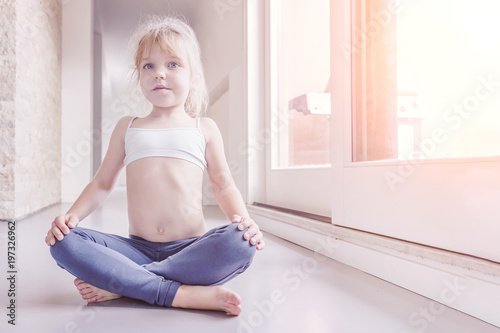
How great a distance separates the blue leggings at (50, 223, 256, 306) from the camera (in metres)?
0.76

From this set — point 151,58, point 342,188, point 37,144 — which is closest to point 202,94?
point 151,58

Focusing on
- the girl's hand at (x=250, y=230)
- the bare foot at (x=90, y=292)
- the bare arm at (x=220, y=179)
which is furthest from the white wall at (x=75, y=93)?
the girl's hand at (x=250, y=230)

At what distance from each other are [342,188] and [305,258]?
246mm

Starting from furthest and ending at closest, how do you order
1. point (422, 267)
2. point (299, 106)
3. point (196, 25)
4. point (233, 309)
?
point (196, 25) < point (299, 106) < point (422, 267) < point (233, 309)

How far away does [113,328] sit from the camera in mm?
643

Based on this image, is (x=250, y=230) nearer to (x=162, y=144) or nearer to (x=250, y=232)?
(x=250, y=232)

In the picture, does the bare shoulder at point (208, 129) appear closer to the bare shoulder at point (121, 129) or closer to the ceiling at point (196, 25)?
the bare shoulder at point (121, 129)

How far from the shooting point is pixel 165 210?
35.2 inches

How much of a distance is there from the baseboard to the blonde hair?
567 millimetres

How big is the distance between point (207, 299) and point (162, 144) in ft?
1.20

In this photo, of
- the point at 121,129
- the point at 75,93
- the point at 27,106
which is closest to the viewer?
the point at 121,129

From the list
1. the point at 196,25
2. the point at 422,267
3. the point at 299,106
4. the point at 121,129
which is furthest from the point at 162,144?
the point at 196,25

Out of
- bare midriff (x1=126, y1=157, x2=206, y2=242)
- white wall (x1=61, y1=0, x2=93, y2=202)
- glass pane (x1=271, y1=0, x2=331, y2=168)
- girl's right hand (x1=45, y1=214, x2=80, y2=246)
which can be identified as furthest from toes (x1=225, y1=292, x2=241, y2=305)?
white wall (x1=61, y1=0, x2=93, y2=202)

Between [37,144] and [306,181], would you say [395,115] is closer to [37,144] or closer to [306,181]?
[306,181]
